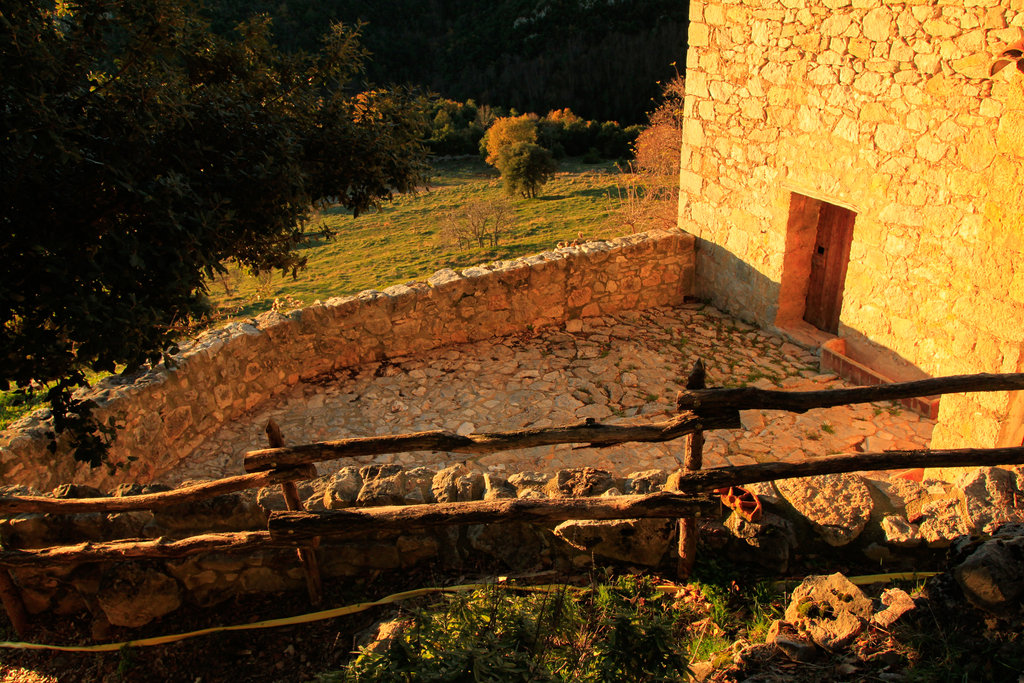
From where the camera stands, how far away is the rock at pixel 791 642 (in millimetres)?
3174

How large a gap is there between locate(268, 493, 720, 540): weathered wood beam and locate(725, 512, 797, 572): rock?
0.91 feet

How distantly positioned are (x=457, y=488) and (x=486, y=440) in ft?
2.27

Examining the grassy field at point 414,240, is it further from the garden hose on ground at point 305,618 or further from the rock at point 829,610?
the rock at point 829,610

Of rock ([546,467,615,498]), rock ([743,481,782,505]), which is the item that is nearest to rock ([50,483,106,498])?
rock ([546,467,615,498])

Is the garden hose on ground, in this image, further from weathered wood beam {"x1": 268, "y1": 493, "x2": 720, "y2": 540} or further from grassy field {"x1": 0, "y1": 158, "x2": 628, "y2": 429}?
grassy field {"x1": 0, "y1": 158, "x2": 628, "y2": 429}

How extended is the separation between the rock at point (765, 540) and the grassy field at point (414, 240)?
7.92 metres

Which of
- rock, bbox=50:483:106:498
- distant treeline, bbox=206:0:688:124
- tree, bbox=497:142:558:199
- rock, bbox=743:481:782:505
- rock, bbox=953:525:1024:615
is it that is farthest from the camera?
distant treeline, bbox=206:0:688:124

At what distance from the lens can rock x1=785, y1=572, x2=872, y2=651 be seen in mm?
3238

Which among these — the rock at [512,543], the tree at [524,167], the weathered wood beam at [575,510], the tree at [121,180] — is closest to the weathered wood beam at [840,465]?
the weathered wood beam at [575,510]

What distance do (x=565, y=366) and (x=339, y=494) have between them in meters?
4.01

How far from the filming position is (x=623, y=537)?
3898mm

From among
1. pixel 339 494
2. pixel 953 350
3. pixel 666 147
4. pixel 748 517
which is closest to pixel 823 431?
pixel 953 350

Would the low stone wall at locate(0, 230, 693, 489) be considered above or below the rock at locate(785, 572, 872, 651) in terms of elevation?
below

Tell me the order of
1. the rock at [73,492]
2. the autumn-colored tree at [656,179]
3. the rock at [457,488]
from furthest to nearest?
1. the autumn-colored tree at [656,179]
2. the rock at [73,492]
3. the rock at [457,488]
